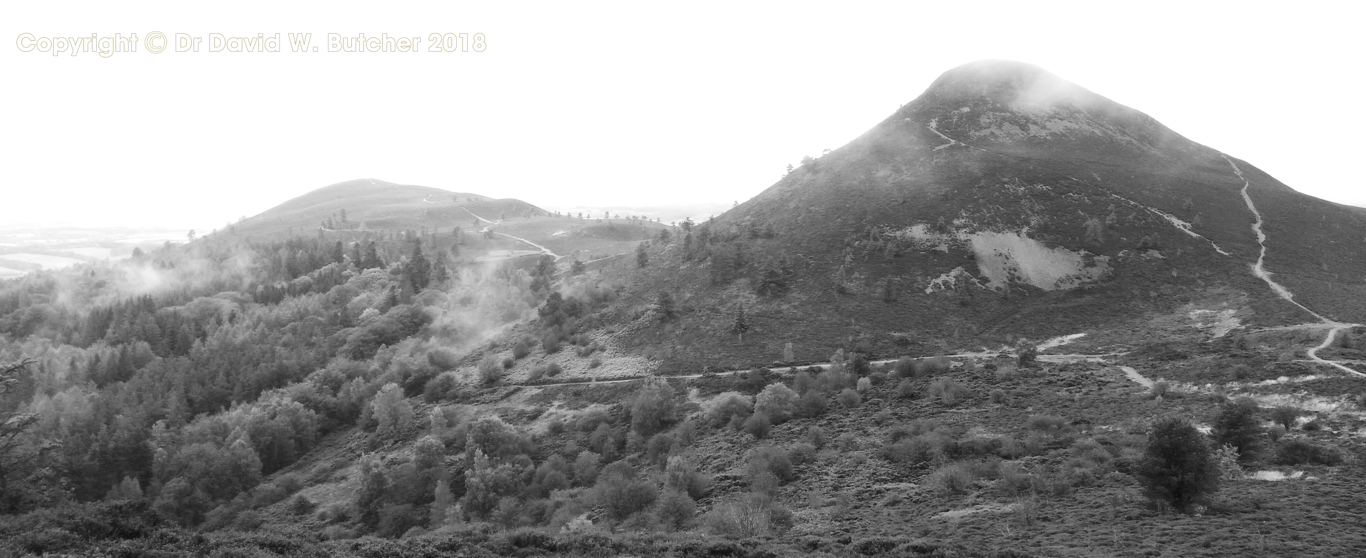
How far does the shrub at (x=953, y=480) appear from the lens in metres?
32.7

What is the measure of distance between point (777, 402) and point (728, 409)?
4637 millimetres

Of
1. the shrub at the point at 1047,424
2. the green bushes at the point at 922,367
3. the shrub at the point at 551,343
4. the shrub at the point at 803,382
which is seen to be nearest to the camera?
the shrub at the point at 1047,424

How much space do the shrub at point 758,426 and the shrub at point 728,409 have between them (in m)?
3.16

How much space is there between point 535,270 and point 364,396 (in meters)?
55.2

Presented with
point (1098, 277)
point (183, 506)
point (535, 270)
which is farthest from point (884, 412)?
point (535, 270)

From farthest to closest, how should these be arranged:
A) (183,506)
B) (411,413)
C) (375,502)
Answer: (411,413), (183,506), (375,502)

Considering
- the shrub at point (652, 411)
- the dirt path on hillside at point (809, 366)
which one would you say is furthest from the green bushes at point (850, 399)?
the shrub at point (652, 411)

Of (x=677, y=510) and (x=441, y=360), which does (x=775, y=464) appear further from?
(x=441, y=360)

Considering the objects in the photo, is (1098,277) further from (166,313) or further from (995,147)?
(166,313)

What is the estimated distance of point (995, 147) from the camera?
350 ft

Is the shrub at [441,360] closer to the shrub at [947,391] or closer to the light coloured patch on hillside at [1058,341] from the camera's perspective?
the shrub at [947,391]

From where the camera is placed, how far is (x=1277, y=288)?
69.7 m

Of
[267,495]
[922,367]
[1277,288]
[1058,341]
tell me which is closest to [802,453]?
[922,367]

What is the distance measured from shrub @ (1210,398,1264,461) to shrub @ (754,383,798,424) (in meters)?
28.3
